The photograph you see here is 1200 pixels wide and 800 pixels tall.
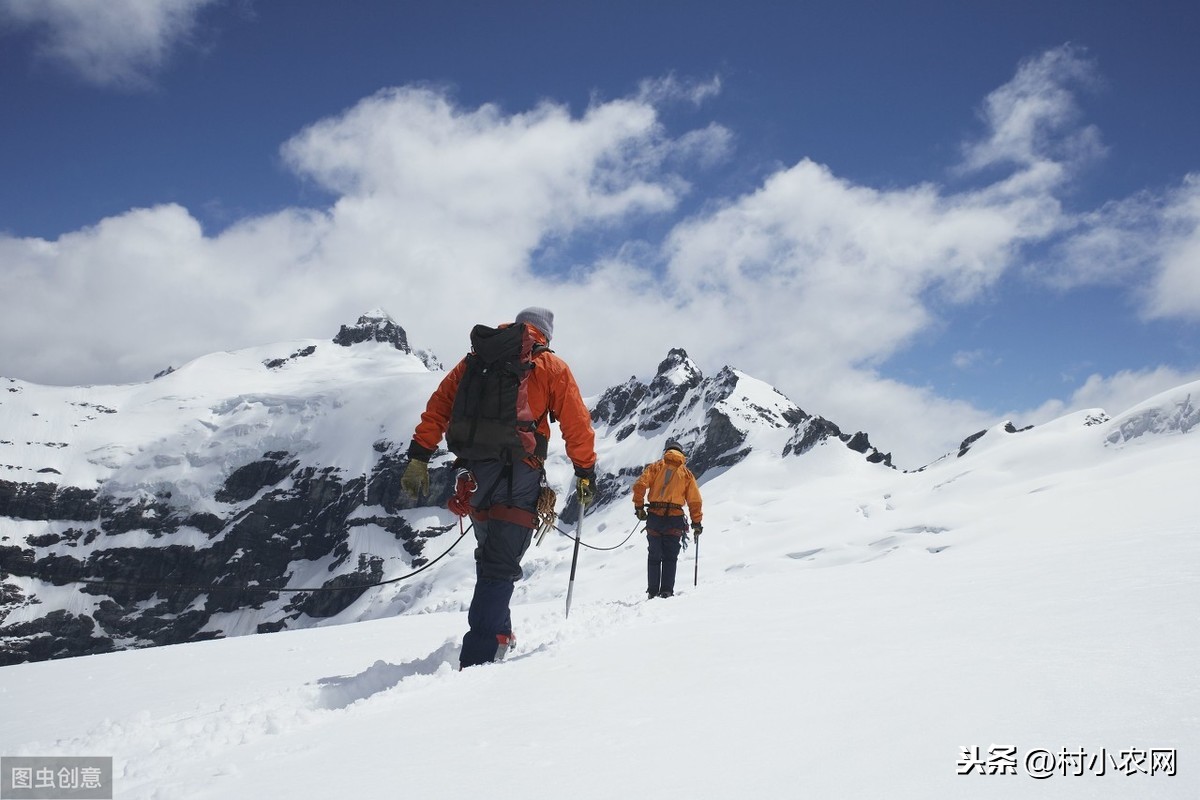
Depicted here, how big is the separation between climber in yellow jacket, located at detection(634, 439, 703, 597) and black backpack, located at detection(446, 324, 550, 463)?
15.7 ft

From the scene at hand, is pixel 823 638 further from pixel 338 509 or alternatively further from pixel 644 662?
pixel 338 509

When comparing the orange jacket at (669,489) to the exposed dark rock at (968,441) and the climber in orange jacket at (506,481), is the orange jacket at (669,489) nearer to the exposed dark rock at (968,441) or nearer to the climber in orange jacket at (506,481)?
the climber in orange jacket at (506,481)

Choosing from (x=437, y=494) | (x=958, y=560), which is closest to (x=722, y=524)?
(x=958, y=560)

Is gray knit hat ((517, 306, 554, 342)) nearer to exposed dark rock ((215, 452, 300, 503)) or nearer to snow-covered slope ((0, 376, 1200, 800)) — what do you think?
snow-covered slope ((0, 376, 1200, 800))

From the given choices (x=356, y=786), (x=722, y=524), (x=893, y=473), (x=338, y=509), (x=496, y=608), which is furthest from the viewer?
(x=338, y=509)

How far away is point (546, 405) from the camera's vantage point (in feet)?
17.6

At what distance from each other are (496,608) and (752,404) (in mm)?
131802

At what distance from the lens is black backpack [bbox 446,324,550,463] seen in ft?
16.6

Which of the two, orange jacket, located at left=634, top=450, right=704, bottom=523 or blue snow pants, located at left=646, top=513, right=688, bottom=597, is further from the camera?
orange jacket, located at left=634, top=450, right=704, bottom=523

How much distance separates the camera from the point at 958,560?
804 centimetres

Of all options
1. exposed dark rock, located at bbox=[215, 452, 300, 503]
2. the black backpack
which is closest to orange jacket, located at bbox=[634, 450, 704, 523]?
the black backpack

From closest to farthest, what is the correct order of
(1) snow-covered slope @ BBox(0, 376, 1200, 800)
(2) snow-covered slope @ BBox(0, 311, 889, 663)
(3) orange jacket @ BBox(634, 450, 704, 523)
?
(1) snow-covered slope @ BBox(0, 376, 1200, 800) → (3) orange jacket @ BBox(634, 450, 704, 523) → (2) snow-covered slope @ BBox(0, 311, 889, 663)

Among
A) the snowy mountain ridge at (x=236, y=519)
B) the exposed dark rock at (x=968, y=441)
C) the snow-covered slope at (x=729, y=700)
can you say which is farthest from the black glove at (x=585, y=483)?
the snowy mountain ridge at (x=236, y=519)

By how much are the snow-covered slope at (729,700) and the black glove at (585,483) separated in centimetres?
117
